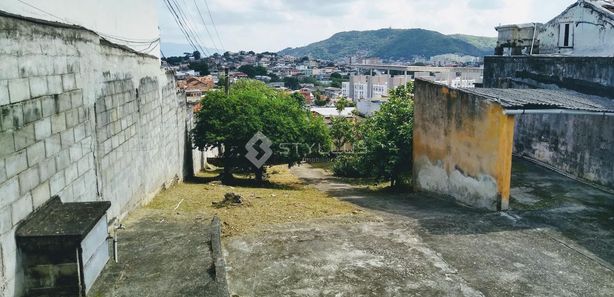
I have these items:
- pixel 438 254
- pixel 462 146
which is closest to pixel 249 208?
pixel 438 254

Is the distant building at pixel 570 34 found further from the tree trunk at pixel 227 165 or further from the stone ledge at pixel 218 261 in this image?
the stone ledge at pixel 218 261

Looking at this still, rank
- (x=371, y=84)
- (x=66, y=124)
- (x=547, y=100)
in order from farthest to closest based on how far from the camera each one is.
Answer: (x=371, y=84), (x=547, y=100), (x=66, y=124)

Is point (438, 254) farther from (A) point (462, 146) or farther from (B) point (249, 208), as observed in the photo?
(B) point (249, 208)

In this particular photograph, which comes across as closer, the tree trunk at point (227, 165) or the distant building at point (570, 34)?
the distant building at point (570, 34)

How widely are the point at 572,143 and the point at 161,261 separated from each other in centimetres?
1129

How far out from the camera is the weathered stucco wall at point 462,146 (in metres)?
9.19

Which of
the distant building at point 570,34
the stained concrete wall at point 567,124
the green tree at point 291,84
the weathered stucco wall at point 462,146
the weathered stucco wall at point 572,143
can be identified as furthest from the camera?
the green tree at point 291,84

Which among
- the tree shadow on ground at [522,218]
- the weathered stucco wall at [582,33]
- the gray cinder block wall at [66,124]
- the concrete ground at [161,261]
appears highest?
the weathered stucco wall at [582,33]

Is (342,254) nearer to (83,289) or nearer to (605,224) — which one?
(83,289)

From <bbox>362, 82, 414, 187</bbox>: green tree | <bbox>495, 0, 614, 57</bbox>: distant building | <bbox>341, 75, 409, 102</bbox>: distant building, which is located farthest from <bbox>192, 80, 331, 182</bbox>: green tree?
<bbox>341, 75, 409, 102</bbox>: distant building

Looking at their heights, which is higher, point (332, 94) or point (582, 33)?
point (582, 33)

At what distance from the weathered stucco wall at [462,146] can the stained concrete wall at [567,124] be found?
3880mm

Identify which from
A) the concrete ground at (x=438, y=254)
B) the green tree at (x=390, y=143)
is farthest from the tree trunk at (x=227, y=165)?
the concrete ground at (x=438, y=254)

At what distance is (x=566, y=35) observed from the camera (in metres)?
16.2
